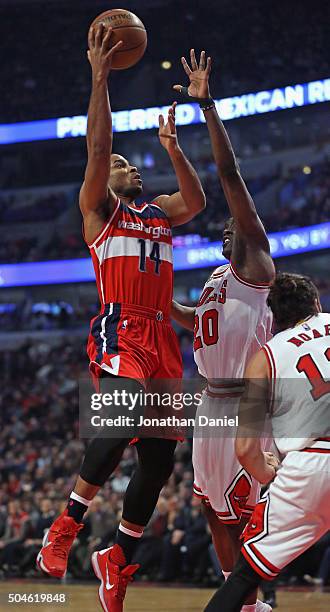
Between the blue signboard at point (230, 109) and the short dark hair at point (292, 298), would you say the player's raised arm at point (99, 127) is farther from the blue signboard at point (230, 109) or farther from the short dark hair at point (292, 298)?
the blue signboard at point (230, 109)

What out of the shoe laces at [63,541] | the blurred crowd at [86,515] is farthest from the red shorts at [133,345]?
the blurred crowd at [86,515]

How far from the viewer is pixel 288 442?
13.7 ft

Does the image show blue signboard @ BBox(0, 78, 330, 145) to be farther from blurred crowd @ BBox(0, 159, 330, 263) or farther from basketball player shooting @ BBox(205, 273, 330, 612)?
basketball player shooting @ BBox(205, 273, 330, 612)

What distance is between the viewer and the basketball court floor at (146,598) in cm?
741

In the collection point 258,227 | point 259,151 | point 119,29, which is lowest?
point 258,227

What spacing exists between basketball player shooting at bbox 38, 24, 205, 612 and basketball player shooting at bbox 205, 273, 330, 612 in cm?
102

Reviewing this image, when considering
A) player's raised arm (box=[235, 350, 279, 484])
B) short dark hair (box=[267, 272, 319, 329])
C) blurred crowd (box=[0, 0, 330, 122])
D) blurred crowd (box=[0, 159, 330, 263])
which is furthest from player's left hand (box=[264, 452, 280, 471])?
blurred crowd (box=[0, 0, 330, 122])

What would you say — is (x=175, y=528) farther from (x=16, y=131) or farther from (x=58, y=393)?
(x=16, y=131)

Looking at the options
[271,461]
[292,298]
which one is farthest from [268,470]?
[292,298]

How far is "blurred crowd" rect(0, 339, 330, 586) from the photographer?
11.0 meters

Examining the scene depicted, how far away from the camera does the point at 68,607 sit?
7422 millimetres

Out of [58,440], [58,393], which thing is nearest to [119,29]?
[58,440]

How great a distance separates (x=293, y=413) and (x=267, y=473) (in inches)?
14.5

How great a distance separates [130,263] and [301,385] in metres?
1.59
